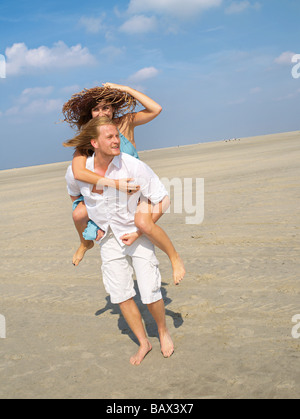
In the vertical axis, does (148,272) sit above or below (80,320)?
above

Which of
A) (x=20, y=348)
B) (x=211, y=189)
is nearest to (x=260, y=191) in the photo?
(x=211, y=189)

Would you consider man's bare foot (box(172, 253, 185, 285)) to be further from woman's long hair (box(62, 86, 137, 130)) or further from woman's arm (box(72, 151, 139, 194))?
woman's long hair (box(62, 86, 137, 130))

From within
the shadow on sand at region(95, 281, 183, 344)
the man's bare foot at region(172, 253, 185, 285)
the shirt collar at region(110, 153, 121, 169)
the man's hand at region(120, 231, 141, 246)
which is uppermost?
the shirt collar at region(110, 153, 121, 169)

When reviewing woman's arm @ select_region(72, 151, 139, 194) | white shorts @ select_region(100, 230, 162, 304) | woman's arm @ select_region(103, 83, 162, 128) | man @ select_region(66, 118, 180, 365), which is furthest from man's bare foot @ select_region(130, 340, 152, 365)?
woman's arm @ select_region(103, 83, 162, 128)

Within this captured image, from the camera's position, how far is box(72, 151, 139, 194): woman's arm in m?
2.77

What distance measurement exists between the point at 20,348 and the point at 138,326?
1.16 metres

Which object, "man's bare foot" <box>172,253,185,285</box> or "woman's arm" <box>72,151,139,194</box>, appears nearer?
"woman's arm" <box>72,151,139,194</box>

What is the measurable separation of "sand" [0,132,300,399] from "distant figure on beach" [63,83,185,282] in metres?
0.73

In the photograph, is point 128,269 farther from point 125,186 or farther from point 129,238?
point 125,186

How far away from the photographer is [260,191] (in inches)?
360

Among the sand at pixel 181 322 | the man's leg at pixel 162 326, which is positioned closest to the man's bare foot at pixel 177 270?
the man's leg at pixel 162 326

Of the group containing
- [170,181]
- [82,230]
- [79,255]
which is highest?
[82,230]

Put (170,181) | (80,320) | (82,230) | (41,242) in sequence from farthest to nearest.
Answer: (170,181) → (41,242) → (80,320) → (82,230)

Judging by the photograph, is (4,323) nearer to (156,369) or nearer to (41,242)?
(156,369)
